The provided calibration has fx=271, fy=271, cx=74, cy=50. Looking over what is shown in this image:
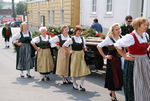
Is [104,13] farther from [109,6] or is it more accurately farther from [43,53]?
[43,53]

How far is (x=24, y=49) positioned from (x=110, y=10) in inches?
321

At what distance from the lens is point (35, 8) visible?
3170 cm

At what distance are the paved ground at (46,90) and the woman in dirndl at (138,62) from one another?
1.47 m

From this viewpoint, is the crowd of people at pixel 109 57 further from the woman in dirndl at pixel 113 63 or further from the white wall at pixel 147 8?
the white wall at pixel 147 8

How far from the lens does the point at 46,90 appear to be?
→ 6.93 meters

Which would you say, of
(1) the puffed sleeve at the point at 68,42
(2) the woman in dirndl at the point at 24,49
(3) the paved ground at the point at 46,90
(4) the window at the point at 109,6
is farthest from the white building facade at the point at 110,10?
(1) the puffed sleeve at the point at 68,42

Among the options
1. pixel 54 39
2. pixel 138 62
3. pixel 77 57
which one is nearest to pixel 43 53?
pixel 54 39

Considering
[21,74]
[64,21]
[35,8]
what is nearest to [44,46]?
[21,74]

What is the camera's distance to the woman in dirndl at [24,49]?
26.8ft

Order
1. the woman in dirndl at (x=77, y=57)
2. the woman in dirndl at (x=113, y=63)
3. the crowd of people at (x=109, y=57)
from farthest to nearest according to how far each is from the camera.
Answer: the woman in dirndl at (x=77, y=57) < the woman in dirndl at (x=113, y=63) < the crowd of people at (x=109, y=57)

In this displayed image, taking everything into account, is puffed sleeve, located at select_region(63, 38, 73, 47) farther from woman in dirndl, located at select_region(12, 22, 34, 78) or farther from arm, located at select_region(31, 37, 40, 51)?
woman in dirndl, located at select_region(12, 22, 34, 78)

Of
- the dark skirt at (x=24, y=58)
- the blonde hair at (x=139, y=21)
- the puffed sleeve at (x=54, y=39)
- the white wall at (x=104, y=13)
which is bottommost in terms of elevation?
the dark skirt at (x=24, y=58)

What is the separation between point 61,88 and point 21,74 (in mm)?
1952

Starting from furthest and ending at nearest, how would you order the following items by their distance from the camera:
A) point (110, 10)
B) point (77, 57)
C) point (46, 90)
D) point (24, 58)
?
point (110, 10) < point (24, 58) < point (46, 90) < point (77, 57)
